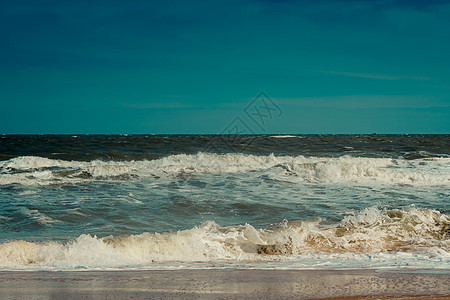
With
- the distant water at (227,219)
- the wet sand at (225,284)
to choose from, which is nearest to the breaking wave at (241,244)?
the distant water at (227,219)

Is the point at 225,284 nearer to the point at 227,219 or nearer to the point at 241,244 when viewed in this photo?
the point at 241,244

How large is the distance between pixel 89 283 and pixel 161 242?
2.31 meters

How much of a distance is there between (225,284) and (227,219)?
5.00 m

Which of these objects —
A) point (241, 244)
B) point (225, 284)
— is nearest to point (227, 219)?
point (241, 244)

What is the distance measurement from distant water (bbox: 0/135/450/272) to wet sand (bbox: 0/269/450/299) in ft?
1.87

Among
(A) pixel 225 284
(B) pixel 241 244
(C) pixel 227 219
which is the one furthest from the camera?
(C) pixel 227 219

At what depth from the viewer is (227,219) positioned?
31.5ft

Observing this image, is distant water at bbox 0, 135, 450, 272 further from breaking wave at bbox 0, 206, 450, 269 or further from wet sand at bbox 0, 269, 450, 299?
wet sand at bbox 0, 269, 450, 299

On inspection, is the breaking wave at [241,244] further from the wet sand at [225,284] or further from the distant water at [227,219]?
the wet sand at [225,284]

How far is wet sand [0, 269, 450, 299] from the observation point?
4.16 meters

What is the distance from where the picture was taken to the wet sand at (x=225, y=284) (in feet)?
13.6

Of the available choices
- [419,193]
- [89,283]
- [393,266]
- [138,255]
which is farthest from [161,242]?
[419,193]

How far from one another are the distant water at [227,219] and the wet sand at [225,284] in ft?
1.87

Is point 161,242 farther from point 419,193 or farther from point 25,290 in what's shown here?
point 419,193
